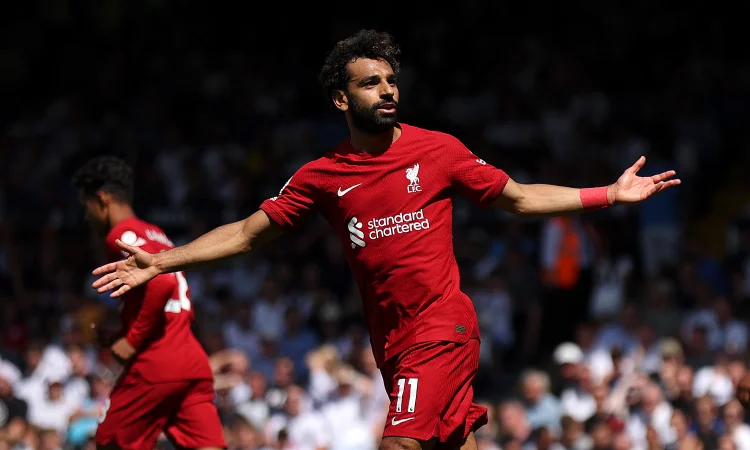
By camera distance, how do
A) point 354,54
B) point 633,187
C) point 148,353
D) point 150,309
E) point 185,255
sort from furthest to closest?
point 148,353, point 150,309, point 354,54, point 185,255, point 633,187

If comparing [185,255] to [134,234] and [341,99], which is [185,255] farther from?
[134,234]

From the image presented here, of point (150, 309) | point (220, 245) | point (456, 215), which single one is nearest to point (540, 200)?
point (220, 245)

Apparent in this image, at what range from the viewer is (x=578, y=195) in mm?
6777

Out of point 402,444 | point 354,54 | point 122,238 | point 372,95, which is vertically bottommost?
point 402,444

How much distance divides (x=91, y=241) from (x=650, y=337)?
315 inches

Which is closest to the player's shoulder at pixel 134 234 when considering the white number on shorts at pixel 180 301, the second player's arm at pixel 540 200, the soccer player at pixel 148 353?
the soccer player at pixel 148 353

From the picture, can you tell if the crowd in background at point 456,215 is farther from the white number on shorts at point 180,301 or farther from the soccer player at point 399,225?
the soccer player at point 399,225

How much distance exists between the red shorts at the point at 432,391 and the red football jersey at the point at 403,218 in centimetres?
7

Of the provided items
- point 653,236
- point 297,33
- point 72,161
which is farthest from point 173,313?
point 297,33

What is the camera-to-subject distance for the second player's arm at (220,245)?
22.3ft

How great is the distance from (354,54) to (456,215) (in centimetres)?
900

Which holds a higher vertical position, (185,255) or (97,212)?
(97,212)

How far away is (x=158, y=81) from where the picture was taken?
20000 mm

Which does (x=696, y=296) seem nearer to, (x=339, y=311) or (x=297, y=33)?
(x=339, y=311)
